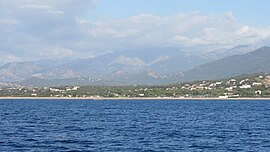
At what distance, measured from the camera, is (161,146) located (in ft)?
221

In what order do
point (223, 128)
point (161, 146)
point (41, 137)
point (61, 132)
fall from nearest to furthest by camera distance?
point (161, 146)
point (41, 137)
point (61, 132)
point (223, 128)

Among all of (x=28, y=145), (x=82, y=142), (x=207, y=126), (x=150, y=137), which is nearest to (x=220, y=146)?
(x=150, y=137)

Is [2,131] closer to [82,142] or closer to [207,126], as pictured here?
[82,142]

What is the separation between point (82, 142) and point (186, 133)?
18.8 m

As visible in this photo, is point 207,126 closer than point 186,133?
No

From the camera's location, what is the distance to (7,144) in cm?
6812

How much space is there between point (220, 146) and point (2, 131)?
33.7 m

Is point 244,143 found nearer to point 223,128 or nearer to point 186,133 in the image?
point 186,133

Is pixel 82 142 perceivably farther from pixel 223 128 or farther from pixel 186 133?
pixel 223 128

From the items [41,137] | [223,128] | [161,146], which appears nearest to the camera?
[161,146]

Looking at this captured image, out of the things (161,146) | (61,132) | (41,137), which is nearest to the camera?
(161,146)

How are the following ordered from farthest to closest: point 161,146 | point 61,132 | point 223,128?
point 223,128
point 61,132
point 161,146

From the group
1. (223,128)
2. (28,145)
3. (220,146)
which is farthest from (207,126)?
(28,145)

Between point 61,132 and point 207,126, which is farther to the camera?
point 207,126
